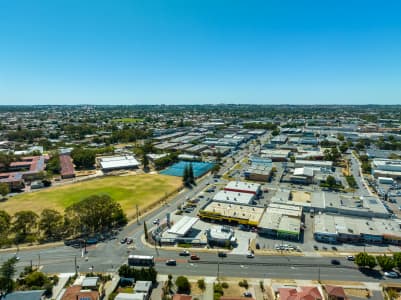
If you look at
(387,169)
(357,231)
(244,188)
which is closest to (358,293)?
(357,231)

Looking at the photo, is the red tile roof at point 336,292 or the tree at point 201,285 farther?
the tree at point 201,285

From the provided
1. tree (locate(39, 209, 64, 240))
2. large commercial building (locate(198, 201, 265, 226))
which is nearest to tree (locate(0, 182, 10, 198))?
tree (locate(39, 209, 64, 240))

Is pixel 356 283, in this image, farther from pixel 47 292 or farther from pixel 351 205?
pixel 47 292

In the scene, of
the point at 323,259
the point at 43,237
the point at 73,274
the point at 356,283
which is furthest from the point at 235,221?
the point at 43,237

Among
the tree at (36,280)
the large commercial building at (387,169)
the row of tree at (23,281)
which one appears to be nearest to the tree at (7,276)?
the row of tree at (23,281)

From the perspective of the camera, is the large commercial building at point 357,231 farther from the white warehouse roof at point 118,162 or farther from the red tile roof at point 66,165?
the red tile roof at point 66,165

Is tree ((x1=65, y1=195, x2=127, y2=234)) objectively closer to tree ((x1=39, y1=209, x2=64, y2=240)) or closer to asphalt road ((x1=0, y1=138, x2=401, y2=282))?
tree ((x1=39, y1=209, x2=64, y2=240))
